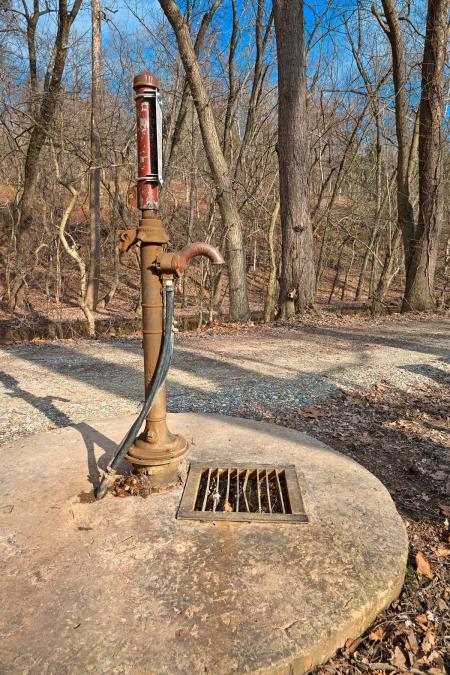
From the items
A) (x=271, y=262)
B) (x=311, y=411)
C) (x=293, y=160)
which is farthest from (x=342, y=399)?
(x=271, y=262)

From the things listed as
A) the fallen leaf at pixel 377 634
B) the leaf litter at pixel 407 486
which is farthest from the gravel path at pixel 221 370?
the fallen leaf at pixel 377 634

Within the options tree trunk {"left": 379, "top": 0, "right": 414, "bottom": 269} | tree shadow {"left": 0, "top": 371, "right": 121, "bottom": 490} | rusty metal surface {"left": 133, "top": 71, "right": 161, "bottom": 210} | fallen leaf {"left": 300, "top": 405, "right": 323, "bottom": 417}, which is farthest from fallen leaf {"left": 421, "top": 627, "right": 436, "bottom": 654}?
tree trunk {"left": 379, "top": 0, "right": 414, "bottom": 269}

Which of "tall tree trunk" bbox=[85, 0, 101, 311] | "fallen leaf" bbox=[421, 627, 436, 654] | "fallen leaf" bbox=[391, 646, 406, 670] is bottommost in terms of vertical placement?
"fallen leaf" bbox=[421, 627, 436, 654]

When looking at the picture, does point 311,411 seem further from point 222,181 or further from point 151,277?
point 222,181

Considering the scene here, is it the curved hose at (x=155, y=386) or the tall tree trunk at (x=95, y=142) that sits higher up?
the tall tree trunk at (x=95, y=142)

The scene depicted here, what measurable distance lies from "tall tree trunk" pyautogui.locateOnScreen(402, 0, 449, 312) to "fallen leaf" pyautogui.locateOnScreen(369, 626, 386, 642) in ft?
33.6

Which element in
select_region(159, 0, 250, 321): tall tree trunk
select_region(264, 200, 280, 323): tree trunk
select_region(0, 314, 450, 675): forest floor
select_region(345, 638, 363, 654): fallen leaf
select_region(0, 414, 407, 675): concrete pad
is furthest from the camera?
select_region(264, 200, 280, 323): tree trunk

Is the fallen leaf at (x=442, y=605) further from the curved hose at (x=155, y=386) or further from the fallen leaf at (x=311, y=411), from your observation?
the fallen leaf at (x=311, y=411)

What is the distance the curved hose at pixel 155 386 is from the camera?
86.0 inches

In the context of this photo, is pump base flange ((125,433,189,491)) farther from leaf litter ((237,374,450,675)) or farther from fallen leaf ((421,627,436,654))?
fallen leaf ((421,627,436,654))

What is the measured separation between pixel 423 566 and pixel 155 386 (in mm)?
→ 1569

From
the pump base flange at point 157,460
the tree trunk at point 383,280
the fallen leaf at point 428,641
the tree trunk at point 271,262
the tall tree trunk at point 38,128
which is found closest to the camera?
the fallen leaf at point 428,641

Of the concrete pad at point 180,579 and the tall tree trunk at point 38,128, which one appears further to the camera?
the tall tree trunk at point 38,128

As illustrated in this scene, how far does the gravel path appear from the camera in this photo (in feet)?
14.2
